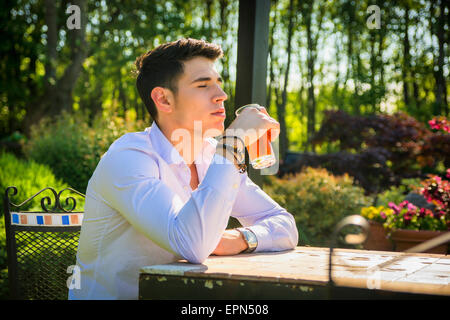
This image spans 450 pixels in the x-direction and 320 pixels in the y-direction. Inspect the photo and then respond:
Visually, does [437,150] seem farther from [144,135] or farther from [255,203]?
[144,135]

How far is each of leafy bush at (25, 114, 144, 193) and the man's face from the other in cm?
448

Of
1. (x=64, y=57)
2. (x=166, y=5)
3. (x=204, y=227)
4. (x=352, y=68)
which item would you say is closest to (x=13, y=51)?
(x=64, y=57)

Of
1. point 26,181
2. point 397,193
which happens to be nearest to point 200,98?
point 26,181

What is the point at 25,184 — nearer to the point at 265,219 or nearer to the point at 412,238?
the point at 265,219

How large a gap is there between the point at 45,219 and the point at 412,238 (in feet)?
11.6

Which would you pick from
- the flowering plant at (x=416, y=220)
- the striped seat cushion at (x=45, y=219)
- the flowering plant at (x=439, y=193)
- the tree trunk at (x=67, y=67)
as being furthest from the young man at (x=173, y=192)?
the tree trunk at (x=67, y=67)

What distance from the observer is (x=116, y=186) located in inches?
70.6

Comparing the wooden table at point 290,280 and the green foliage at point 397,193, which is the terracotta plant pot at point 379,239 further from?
the wooden table at point 290,280

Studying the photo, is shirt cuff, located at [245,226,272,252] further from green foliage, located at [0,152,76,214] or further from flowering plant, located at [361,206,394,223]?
flowering plant, located at [361,206,394,223]

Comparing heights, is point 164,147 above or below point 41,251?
above

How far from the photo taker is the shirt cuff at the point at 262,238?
204 cm

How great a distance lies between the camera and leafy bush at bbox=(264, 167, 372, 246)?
6.73m

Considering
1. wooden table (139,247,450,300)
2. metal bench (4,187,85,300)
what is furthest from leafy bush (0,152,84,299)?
wooden table (139,247,450,300)

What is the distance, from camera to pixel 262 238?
2.05 m
